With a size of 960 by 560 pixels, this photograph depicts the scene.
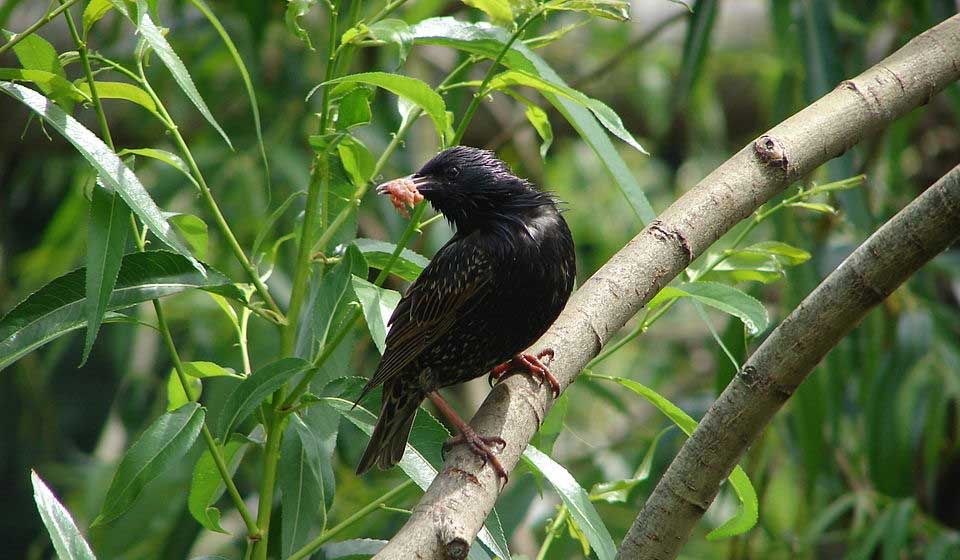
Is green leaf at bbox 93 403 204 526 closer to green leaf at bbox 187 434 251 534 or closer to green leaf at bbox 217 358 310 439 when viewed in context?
green leaf at bbox 217 358 310 439

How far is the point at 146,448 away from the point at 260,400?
0.70 feet

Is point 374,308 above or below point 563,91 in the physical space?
below

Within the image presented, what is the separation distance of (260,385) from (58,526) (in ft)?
1.36

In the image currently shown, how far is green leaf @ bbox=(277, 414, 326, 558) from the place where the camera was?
2.28 metres

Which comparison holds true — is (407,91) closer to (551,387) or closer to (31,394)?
(551,387)

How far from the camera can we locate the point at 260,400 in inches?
80.9

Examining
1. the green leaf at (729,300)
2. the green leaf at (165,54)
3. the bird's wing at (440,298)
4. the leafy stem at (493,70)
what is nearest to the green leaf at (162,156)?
the green leaf at (165,54)

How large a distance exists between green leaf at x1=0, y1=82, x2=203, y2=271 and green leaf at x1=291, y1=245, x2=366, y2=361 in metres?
0.25

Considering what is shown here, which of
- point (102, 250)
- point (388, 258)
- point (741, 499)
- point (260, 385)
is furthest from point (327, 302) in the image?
point (741, 499)

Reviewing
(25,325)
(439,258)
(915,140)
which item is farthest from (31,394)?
(915,140)

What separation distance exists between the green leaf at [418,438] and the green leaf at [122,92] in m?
0.66

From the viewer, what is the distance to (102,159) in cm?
200

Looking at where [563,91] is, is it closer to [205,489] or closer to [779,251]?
[779,251]

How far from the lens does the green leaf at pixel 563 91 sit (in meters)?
2.08
